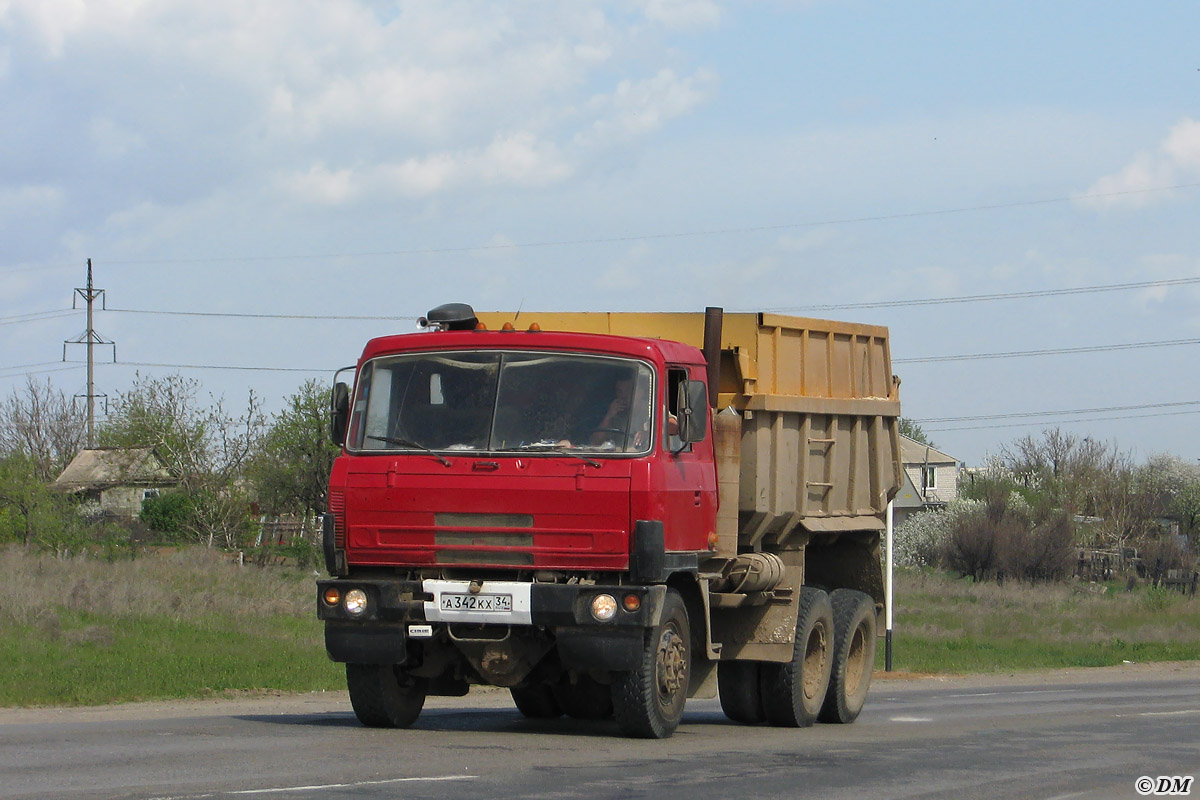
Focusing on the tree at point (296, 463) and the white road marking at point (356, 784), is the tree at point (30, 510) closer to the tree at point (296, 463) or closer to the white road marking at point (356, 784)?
the tree at point (296, 463)

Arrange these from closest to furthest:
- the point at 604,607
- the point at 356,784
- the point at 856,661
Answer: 1. the point at 356,784
2. the point at 604,607
3. the point at 856,661

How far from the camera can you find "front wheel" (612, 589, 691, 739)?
10.5 m

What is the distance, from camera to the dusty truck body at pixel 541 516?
10.4 m

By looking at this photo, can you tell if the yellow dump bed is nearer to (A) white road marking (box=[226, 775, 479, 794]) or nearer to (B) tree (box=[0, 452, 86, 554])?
(A) white road marking (box=[226, 775, 479, 794])

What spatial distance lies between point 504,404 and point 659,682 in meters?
2.33

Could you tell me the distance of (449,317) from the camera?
11.6 metres

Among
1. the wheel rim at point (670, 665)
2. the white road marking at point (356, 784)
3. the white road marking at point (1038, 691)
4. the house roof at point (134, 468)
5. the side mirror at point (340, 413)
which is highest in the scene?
the house roof at point (134, 468)

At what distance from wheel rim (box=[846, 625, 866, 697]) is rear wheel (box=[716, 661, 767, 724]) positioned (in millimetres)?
1418

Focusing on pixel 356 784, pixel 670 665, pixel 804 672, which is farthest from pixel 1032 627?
pixel 356 784

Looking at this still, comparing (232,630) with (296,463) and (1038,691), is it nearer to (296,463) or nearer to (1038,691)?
(1038,691)

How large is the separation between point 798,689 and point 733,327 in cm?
334

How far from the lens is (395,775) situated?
27.3ft

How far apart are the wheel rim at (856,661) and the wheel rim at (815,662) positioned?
734 millimetres

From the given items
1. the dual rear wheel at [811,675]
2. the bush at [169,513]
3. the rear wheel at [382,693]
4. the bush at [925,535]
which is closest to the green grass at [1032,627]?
the dual rear wheel at [811,675]
